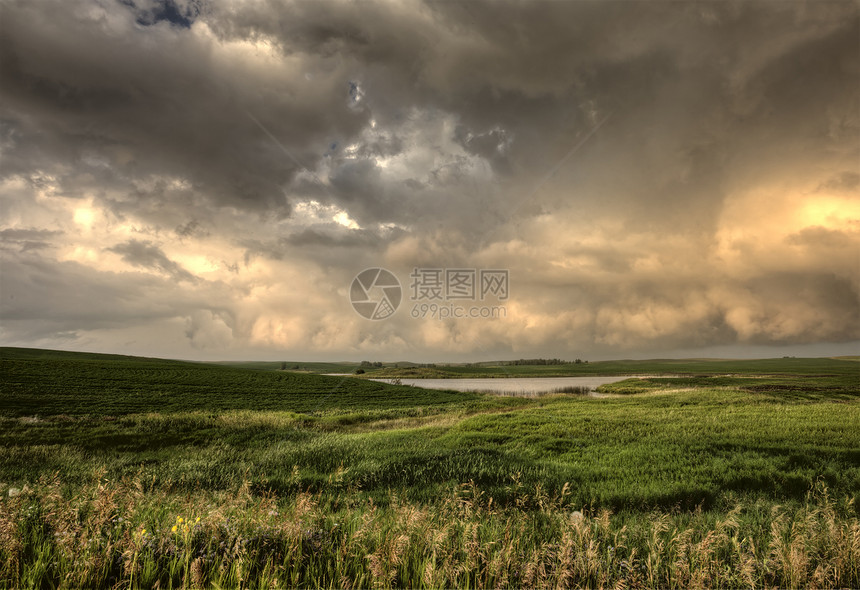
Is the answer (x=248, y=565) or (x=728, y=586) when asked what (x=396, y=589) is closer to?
(x=248, y=565)

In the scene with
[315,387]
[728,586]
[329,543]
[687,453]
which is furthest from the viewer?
[315,387]

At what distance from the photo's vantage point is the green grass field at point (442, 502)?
4.42 meters

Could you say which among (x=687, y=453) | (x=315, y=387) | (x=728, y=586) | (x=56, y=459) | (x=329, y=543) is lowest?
(x=315, y=387)

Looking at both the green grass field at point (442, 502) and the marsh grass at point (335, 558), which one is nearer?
the marsh grass at point (335, 558)

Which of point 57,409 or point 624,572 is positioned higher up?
point 624,572

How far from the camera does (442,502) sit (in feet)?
27.3

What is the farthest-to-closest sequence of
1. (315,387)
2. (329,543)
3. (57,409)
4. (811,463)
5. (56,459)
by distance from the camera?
1. (315,387)
2. (57,409)
3. (56,459)
4. (811,463)
5. (329,543)

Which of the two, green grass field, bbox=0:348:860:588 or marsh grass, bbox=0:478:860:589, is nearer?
marsh grass, bbox=0:478:860:589

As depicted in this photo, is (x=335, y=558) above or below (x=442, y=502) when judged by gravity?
above

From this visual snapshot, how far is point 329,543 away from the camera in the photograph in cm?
507

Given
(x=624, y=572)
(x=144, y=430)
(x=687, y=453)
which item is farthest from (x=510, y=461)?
(x=144, y=430)

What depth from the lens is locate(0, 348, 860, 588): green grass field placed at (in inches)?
174

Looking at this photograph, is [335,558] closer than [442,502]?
Yes

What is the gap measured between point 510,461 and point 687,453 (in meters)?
7.15
